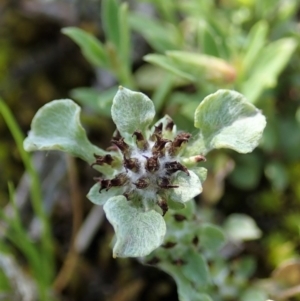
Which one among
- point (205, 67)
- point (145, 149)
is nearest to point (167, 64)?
Result: point (205, 67)

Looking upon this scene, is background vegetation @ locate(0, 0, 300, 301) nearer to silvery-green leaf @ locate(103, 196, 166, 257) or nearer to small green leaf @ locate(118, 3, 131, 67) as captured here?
small green leaf @ locate(118, 3, 131, 67)

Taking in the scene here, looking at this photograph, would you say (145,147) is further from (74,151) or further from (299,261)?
(299,261)

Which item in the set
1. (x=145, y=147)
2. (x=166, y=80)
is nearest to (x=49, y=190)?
(x=166, y=80)

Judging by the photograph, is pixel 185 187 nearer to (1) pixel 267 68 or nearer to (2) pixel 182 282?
(2) pixel 182 282

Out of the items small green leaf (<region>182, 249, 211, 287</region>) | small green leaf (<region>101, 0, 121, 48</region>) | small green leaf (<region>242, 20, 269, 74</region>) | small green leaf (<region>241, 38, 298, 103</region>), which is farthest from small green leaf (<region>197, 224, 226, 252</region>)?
small green leaf (<region>101, 0, 121, 48</region>)

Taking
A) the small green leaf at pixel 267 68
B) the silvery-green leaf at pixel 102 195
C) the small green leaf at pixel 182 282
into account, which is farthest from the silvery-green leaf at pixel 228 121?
the small green leaf at pixel 267 68

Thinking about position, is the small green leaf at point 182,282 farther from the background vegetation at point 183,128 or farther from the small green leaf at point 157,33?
the small green leaf at point 157,33
